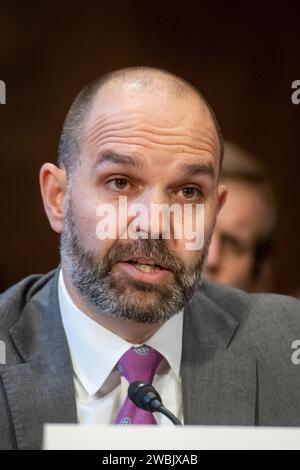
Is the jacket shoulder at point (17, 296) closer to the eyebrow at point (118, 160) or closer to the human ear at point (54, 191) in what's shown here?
the human ear at point (54, 191)

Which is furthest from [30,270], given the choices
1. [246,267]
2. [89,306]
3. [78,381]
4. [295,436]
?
[295,436]

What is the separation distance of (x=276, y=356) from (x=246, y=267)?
8.0 inches

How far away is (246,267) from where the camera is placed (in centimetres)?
159

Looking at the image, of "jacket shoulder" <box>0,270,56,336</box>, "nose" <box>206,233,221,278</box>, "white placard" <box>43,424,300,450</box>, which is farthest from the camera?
"nose" <box>206,233,221,278</box>

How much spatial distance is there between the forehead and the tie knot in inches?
15.3

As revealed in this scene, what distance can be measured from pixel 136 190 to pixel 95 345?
315 millimetres

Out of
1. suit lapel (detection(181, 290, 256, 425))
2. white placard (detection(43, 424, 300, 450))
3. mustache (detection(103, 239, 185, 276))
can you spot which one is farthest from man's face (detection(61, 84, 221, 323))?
white placard (detection(43, 424, 300, 450))

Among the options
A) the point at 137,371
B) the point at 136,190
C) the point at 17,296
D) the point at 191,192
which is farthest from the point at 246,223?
the point at 17,296

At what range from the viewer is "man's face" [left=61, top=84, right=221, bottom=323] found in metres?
1.39

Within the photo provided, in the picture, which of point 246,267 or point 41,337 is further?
point 246,267

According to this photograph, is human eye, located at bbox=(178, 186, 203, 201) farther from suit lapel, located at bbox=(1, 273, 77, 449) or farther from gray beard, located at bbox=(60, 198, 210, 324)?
suit lapel, located at bbox=(1, 273, 77, 449)

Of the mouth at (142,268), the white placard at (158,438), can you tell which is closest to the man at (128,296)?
the mouth at (142,268)

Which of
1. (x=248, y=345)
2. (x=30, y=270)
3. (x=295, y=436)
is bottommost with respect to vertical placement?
(x=295, y=436)

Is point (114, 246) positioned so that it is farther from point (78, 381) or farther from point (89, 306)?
point (78, 381)
